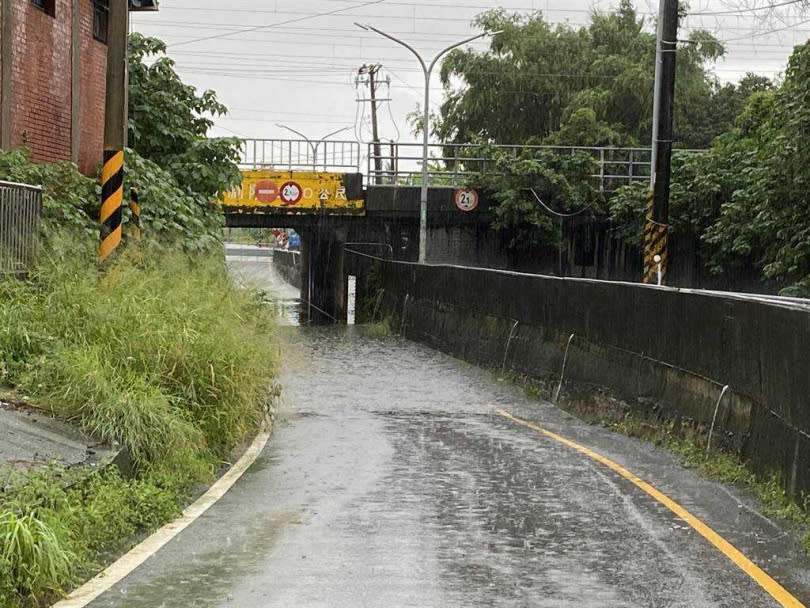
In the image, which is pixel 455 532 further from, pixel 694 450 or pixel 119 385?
pixel 694 450

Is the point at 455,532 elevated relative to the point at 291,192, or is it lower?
lower

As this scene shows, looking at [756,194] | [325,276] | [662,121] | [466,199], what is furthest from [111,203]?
[325,276]

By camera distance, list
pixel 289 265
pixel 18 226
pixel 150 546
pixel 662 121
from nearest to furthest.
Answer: pixel 150 546 < pixel 18 226 < pixel 662 121 < pixel 289 265

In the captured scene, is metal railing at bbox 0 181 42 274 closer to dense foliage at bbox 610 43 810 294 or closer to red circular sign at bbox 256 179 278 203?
dense foliage at bbox 610 43 810 294

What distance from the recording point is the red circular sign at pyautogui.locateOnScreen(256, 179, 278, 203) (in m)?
42.2

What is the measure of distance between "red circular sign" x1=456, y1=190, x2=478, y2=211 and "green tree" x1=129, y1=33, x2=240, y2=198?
47.6ft

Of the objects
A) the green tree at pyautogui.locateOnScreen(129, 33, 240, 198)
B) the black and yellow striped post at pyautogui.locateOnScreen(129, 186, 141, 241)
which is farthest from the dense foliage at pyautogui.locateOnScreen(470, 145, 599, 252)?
the black and yellow striped post at pyautogui.locateOnScreen(129, 186, 141, 241)

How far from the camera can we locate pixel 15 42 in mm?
20078

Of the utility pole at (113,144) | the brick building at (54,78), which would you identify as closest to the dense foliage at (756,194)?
the brick building at (54,78)

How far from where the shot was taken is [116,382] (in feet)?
36.9

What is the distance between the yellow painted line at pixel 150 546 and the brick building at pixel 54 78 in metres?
10.1

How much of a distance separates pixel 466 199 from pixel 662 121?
18726 mm

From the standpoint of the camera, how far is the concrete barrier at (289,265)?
7455 cm

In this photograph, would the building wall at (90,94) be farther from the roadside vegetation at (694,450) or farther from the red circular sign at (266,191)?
the red circular sign at (266,191)
